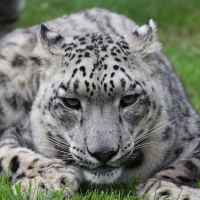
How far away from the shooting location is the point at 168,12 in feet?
51.2

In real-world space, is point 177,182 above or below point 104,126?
below

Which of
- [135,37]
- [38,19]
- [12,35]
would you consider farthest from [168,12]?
[135,37]

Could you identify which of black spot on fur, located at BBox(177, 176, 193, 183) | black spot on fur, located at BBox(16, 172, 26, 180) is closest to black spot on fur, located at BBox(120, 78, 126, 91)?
black spot on fur, located at BBox(177, 176, 193, 183)

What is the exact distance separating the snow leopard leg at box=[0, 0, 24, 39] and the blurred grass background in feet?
14.7

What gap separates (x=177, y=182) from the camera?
512 cm

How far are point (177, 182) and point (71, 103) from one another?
3.59 ft

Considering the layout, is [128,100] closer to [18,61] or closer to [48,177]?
[48,177]

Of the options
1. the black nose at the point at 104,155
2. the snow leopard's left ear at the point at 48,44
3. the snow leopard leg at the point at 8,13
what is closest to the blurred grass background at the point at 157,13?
the snow leopard leg at the point at 8,13

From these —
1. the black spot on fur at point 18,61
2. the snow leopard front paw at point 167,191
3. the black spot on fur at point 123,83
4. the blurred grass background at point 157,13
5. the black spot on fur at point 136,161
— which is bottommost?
the snow leopard front paw at point 167,191

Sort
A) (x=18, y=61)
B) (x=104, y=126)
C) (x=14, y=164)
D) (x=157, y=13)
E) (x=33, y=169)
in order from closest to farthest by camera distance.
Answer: (x=104, y=126) < (x=33, y=169) < (x=14, y=164) < (x=18, y=61) < (x=157, y=13)

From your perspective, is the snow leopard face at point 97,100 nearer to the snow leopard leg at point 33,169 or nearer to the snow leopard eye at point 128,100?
the snow leopard eye at point 128,100

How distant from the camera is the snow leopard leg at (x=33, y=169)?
16.1ft

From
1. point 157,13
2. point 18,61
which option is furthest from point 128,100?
point 157,13

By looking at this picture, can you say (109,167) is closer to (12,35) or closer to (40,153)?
(40,153)
